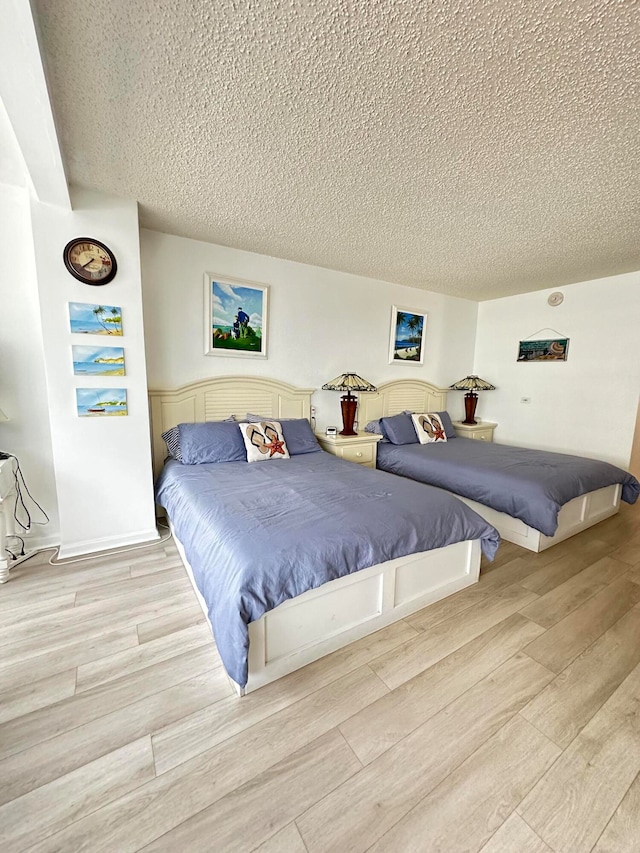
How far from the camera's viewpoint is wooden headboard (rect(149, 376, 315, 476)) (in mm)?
2920

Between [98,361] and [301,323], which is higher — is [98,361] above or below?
below

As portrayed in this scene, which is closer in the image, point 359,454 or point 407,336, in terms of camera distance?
point 359,454

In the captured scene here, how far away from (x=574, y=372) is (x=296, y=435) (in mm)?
3251

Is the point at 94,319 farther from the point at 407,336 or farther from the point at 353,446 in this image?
the point at 407,336

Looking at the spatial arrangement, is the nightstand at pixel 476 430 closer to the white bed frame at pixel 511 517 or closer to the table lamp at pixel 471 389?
the table lamp at pixel 471 389

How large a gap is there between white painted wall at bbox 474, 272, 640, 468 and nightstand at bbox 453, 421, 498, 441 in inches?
5.6

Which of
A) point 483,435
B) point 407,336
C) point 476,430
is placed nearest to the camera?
point 407,336

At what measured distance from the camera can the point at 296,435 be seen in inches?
125

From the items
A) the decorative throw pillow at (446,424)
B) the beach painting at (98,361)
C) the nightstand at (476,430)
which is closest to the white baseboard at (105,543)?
the beach painting at (98,361)

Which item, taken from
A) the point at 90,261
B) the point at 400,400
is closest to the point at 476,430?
the point at 400,400

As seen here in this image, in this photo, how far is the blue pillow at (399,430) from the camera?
3846 millimetres

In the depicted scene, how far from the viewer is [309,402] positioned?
3676 mm

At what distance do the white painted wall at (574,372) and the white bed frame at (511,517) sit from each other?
800 millimetres

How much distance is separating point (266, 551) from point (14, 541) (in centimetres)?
218
